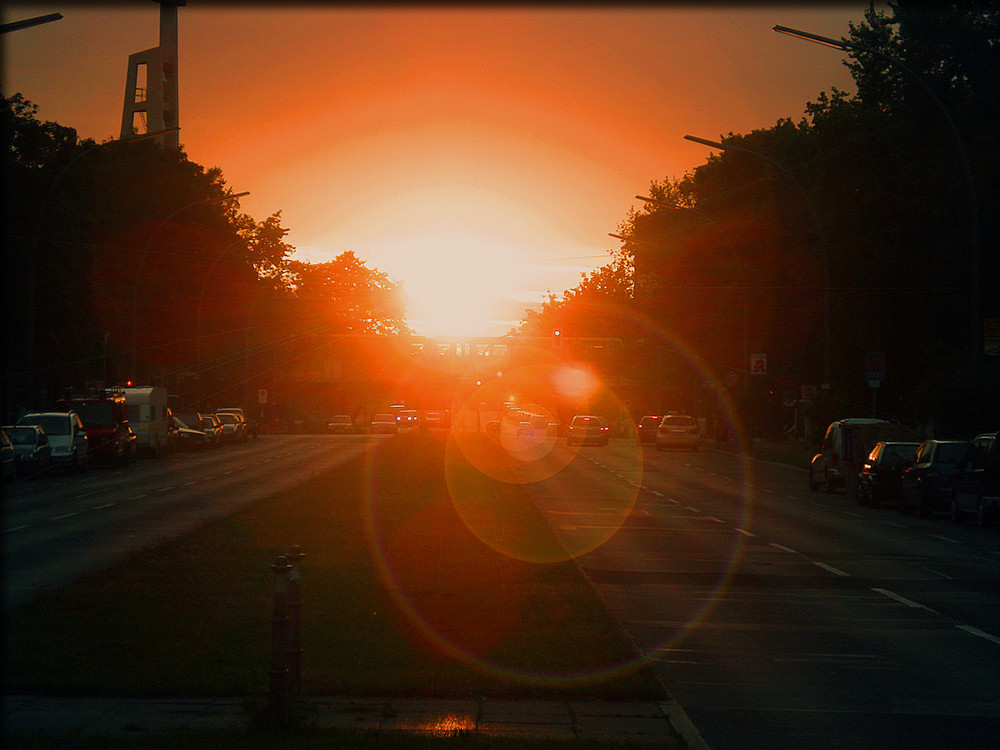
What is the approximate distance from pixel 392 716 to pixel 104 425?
40.3m

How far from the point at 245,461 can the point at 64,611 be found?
36306 millimetres

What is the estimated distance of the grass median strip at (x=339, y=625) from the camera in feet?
28.2

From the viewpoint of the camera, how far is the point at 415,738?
7.07 m

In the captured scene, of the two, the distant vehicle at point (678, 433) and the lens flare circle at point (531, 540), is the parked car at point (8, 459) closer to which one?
the lens flare circle at point (531, 540)

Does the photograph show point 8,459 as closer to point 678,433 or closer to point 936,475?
point 936,475

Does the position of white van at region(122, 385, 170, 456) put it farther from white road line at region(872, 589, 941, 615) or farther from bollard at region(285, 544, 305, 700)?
bollard at region(285, 544, 305, 700)

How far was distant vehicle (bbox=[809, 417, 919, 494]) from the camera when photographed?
111ft

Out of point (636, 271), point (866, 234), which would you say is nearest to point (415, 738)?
point (866, 234)

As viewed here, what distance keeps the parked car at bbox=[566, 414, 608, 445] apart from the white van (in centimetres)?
2304

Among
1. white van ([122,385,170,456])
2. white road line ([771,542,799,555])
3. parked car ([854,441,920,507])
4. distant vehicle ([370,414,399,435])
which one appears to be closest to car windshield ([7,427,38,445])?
white van ([122,385,170,456])

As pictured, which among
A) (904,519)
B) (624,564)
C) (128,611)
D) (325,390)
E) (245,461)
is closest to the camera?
(128,611)

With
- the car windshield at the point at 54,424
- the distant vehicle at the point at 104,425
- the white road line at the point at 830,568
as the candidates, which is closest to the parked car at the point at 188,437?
the distant vehicle at the point at 104,425

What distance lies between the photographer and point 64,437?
4006 centimetres

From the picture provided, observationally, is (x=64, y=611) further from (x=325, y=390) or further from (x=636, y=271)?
(x=325, y=390)
